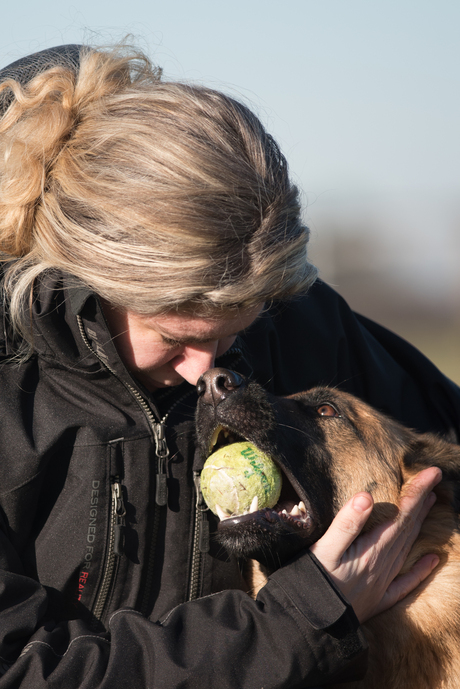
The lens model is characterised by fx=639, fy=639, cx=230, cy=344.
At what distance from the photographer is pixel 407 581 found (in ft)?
8.36

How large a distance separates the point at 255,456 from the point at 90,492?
61 centimetres

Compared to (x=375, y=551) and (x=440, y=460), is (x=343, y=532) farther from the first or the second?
(x=440, y=460)

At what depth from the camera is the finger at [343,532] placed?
7.24 ft

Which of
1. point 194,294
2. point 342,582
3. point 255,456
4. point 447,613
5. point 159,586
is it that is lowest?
point 159,586

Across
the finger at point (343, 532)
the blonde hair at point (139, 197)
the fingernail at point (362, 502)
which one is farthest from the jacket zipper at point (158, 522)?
the fingernail at point (362, 502)

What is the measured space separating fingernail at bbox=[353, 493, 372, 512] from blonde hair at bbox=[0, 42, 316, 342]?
783 millimetres

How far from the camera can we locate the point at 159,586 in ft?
7.95

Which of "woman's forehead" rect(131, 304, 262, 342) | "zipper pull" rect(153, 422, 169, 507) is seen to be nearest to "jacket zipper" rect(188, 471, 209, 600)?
"zipper pull" rect(153, 422, 169, 507)

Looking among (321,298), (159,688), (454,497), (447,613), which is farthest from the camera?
(321,298)

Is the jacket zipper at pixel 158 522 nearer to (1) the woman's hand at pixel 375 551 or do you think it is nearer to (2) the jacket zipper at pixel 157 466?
(2) the jacket zipper at pixel 157 466

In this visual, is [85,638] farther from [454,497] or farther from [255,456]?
[454,497]

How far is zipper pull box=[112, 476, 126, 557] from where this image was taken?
2275 millimetres

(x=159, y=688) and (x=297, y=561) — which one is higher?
(x=297, y=561)

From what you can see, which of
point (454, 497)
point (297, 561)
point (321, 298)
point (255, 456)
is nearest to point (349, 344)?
point (321, 298)
